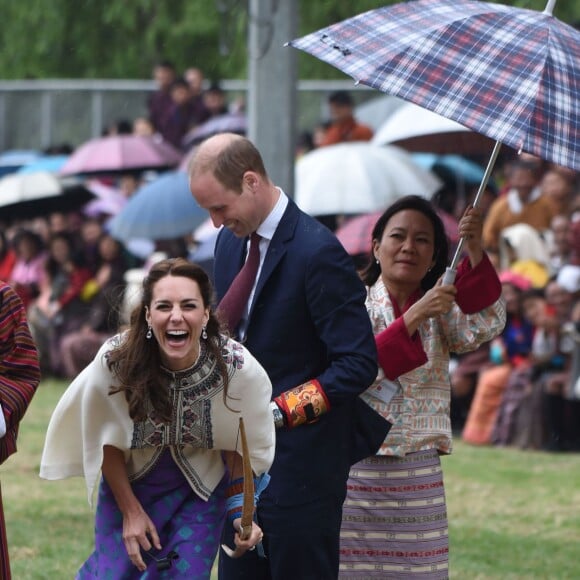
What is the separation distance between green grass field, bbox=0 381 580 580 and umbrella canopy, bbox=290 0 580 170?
10.4ft

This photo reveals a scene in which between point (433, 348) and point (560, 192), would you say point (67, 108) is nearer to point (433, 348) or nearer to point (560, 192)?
point (560, 192)

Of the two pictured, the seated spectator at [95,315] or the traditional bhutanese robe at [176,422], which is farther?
the seated spectator at [95,315]

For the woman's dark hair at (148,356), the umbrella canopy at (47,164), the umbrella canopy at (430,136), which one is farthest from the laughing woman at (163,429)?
the umbrella canopy at (47,164)

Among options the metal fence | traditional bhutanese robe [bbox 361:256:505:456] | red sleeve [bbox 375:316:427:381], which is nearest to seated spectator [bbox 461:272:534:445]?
traditional bhutanese robe [bbox 361:256:505:456]

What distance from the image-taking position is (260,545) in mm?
5008

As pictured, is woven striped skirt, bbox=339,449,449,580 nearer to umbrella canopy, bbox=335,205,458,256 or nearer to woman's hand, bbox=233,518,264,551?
A: woman's hand, bbox=233,518,264,551

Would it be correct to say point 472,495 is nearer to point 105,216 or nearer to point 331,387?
point 331,387

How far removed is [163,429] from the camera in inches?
186

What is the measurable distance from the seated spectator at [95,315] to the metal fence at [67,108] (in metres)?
4.30

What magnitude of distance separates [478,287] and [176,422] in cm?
132

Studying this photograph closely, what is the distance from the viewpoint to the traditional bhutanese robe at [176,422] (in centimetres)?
471

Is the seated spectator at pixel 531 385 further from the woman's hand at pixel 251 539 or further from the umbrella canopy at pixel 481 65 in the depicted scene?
the woman's hand at pixel 251 539

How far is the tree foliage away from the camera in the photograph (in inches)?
863

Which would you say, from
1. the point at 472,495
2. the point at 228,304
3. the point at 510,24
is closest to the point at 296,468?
the point at 228,304
